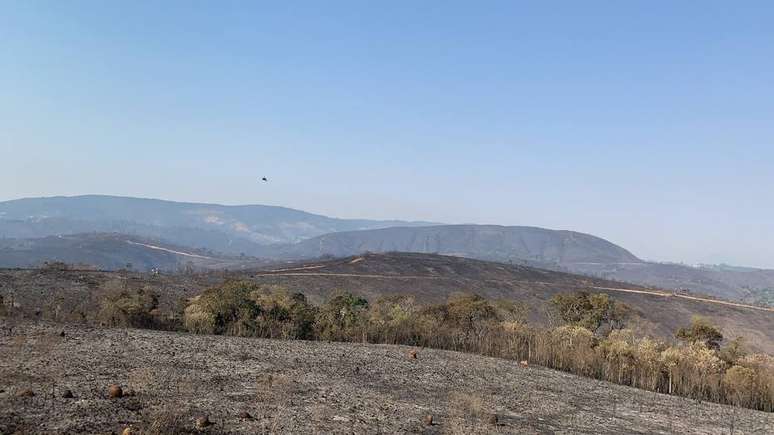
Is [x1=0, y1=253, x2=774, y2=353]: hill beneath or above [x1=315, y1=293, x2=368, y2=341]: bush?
beneath

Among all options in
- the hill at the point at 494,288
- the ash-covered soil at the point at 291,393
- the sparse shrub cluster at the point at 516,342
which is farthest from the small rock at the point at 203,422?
the hill at the point at 494,288

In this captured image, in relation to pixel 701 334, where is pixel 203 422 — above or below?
above

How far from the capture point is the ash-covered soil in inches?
523

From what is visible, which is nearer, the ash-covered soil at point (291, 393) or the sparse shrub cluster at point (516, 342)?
the ash-covered soil at point (291, 393)

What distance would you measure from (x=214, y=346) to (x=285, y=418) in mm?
10280

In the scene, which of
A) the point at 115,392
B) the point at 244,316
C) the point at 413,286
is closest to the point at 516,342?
the point at 244,316

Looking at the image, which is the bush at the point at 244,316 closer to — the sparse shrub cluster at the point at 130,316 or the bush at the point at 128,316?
the sparse shrub cluster at the point at 130,316

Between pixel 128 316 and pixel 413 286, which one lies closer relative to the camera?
pixel 128 316

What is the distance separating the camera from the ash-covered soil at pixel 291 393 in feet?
43.6

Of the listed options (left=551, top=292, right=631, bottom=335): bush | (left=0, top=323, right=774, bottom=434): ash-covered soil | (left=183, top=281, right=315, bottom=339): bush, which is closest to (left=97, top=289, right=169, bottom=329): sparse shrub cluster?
(left=183, top=281, right=315, bottom=339): bush

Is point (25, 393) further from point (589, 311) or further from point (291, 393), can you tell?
point (589, 311)

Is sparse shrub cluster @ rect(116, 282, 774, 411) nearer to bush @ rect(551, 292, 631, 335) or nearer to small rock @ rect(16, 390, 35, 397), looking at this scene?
small rock @ rect(16, 390, 35, 397)

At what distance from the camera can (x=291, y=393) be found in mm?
17047

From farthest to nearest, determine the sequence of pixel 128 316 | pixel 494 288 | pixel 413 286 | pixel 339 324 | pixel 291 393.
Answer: pixel 494 288, pixel 413 286, pixel 339 324, pixel 128 316, pixel 291 393
